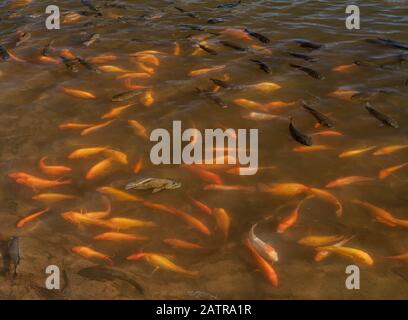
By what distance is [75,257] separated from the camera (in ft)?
17.3

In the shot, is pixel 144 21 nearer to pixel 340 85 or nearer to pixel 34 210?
pixel 340 85

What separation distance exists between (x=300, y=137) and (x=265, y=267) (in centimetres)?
271

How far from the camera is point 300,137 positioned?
279 inches

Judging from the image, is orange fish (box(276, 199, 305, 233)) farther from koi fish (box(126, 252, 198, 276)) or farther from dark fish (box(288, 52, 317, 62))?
dark fish (box(288, 52, 317, 62))

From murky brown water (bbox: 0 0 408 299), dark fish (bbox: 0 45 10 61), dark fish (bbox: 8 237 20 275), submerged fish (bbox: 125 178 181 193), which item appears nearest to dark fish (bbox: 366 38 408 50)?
murky brown water (bbox: 0 0 408 299)

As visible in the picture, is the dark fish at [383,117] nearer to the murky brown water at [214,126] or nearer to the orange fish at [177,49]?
the murky brown water at [214,126]

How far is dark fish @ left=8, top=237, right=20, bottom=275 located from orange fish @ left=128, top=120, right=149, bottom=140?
9.12 feet

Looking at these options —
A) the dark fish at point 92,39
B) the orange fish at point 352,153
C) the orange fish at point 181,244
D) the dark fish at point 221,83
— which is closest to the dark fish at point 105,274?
the orange fish at point 181,244

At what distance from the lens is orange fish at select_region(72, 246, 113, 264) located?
17.3ft

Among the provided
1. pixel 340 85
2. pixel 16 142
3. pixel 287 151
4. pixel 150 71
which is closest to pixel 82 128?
pixel 16 142

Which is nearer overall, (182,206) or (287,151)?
(182,206)

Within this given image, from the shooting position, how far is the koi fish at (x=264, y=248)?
204 inches

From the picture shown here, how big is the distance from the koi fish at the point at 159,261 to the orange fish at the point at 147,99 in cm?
385

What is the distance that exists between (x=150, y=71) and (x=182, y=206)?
456cm
